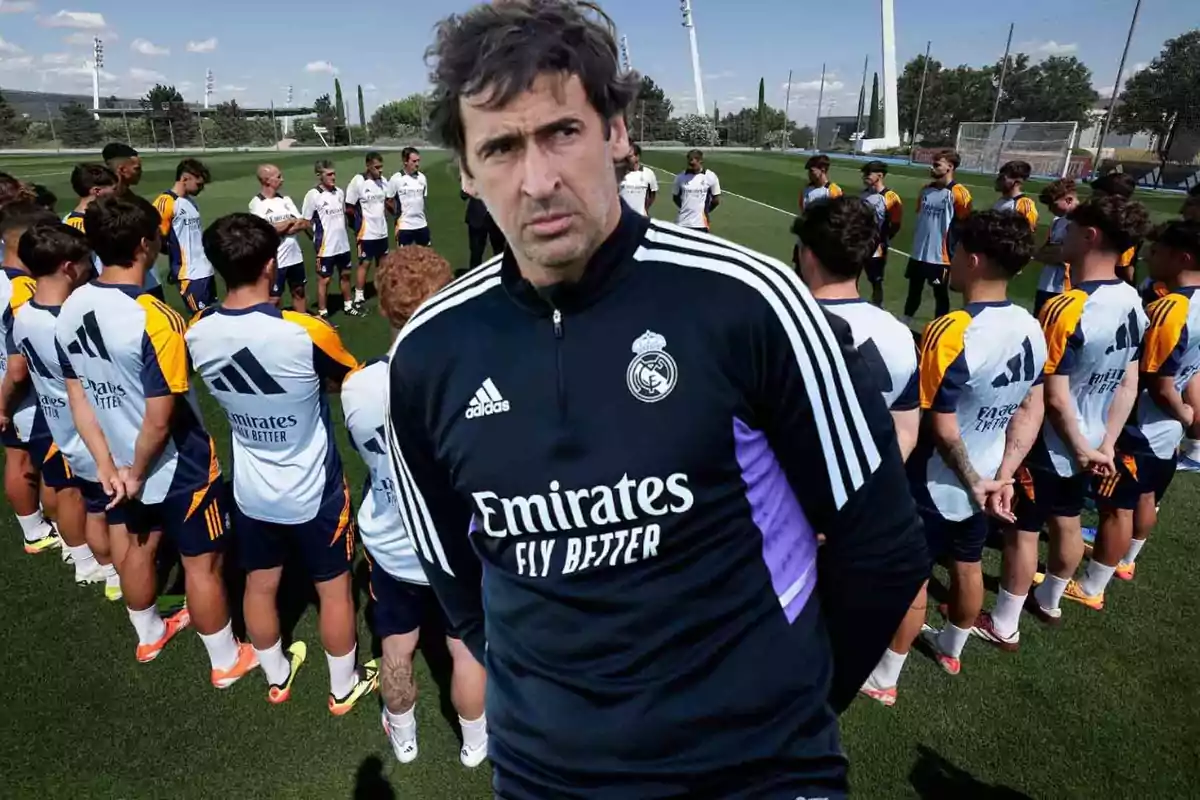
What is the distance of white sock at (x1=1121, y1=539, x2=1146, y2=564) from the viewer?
464 cm

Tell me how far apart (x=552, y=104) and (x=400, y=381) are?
0.66 metres

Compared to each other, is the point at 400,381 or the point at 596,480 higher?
the point at 400,381

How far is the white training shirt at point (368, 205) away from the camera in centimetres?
1157

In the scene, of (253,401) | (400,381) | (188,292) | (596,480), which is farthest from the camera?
(188,292)

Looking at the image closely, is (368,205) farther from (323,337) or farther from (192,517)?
(323,337)

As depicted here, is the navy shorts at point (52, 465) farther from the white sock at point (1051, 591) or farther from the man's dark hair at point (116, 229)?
the white sock at point (1051, 591)

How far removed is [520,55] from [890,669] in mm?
3547

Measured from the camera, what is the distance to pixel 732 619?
1.34 meters

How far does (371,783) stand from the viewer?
3.22 meters

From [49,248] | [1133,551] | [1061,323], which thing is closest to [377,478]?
[49,248]

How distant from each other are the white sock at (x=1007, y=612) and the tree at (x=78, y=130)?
70.2 meters

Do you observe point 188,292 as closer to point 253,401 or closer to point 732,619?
point 253,401

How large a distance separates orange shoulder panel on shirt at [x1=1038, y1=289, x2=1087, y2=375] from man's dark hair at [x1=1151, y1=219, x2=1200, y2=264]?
1.13 metres

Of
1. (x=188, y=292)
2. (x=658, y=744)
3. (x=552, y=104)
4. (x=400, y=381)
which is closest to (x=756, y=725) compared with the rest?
(x=658, y=744)
